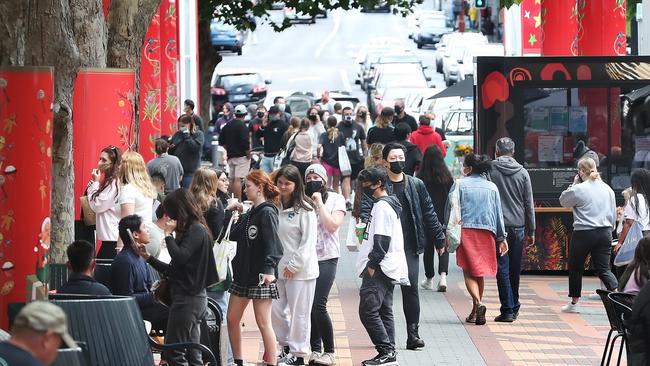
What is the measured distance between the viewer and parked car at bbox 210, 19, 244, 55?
66.1 meters

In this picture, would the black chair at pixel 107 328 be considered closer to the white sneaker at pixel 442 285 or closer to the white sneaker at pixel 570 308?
the white sneaker at pixel 570 308

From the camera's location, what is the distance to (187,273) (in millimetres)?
10078

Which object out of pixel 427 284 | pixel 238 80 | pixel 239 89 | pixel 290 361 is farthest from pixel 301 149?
pixel 238 80

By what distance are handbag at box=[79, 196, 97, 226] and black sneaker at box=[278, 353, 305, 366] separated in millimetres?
2414

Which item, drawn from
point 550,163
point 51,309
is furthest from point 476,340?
point 51,309

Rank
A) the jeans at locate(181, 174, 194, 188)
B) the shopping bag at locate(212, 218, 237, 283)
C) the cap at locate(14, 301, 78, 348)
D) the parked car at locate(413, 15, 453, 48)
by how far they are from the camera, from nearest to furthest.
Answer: the cap at locate(14, 301, 78, 348), the shopping bag at locate(212, 218, 237, 283), the jeans at locate(181, 174, 194, 188), the parked car at locate(413, 15, 453, 48)

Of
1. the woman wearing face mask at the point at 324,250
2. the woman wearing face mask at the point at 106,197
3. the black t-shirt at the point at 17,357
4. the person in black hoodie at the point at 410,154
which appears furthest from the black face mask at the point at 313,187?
the person in black hoodie at the point at 410,154

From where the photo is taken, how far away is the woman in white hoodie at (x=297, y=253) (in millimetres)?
11812

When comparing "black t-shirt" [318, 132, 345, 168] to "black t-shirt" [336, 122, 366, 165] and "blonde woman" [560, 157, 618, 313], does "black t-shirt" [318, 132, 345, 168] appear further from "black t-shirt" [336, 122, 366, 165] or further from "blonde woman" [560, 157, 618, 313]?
"blonde woman" [560, 157, 618, 313]

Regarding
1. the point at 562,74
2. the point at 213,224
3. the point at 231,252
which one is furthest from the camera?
the point at 562,74

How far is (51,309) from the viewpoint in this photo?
5961mm

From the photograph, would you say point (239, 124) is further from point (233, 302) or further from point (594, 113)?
point (233, 302)

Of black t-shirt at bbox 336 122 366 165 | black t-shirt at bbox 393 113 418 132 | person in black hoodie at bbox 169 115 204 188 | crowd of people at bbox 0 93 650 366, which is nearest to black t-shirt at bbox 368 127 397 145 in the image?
black t-shirt at bbox 393 113 418 132

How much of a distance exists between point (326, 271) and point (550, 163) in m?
6.66
